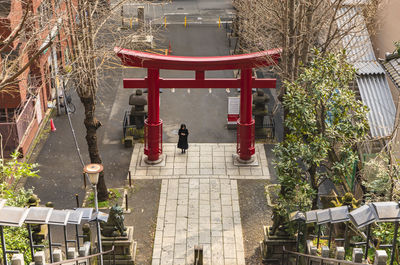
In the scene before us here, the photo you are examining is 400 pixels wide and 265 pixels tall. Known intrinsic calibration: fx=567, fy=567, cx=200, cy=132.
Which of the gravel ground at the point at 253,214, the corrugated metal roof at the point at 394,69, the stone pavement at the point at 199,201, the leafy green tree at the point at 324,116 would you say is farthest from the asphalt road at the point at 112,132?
the corrugated metal roof at the point at 394,69

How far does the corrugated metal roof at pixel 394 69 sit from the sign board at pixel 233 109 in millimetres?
10389

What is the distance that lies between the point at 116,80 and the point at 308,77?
1982cm

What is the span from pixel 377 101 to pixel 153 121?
9.13 m

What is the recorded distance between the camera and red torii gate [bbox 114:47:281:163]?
2216 cm

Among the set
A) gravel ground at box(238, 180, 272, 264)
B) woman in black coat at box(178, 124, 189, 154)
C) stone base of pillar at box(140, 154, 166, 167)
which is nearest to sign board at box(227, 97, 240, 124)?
woman in black coat at box(178, 124, 189, 154)

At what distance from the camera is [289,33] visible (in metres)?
19.4

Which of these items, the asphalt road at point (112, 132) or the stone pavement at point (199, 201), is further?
the asphalt road at point (112, 132)

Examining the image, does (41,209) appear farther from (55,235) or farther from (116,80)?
(116,80)

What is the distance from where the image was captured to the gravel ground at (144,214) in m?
19.5

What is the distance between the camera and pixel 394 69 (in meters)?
17.1


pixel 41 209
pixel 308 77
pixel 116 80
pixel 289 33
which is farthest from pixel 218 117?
pixel 41 209

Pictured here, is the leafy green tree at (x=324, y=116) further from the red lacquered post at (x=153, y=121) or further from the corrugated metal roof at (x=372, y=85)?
the red lacquered post at (x=153, y=121)

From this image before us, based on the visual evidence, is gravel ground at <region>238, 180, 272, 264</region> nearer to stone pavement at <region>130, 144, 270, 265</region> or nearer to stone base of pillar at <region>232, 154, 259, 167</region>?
stone pavement at <region>130, 144, 270, 265</region>

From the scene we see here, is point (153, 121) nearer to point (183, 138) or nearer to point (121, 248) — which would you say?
point (183, 138)
